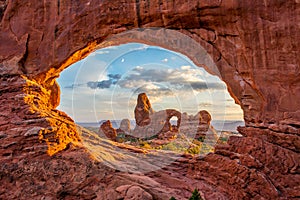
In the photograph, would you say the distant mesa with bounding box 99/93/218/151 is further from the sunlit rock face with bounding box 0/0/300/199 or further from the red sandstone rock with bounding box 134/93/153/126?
the sunlit rock face with bounding box 0/0/300/199

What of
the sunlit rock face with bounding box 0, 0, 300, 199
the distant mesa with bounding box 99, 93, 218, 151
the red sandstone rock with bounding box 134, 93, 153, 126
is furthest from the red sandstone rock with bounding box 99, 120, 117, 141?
the sunlit rock face with bounding box 0, 0, 300, 199

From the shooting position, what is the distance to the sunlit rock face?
34.8ft

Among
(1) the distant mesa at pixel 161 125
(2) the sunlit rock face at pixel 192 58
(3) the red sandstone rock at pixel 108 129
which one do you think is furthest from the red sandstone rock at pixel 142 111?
(2) the sunlit rock face at pixel 192 58

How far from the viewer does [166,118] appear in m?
44.8

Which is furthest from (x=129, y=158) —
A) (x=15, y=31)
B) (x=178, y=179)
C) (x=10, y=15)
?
(x=10, y=15)

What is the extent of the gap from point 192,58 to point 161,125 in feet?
98.3

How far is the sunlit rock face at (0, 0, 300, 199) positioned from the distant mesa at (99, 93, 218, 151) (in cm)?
→ 2651

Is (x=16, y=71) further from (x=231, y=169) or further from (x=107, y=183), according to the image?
(x=231, y=169)

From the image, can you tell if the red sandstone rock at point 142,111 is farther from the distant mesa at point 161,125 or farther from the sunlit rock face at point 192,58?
the sunlit rock face at point 192,58

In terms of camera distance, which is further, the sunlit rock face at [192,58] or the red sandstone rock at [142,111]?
the red sandstone rock at [142,111]

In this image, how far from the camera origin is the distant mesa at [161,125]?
4188cm

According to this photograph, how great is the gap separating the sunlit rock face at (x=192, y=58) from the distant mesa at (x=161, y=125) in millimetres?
26506

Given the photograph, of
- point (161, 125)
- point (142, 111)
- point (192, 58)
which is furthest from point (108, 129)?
point (192, 58)

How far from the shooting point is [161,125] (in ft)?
144
